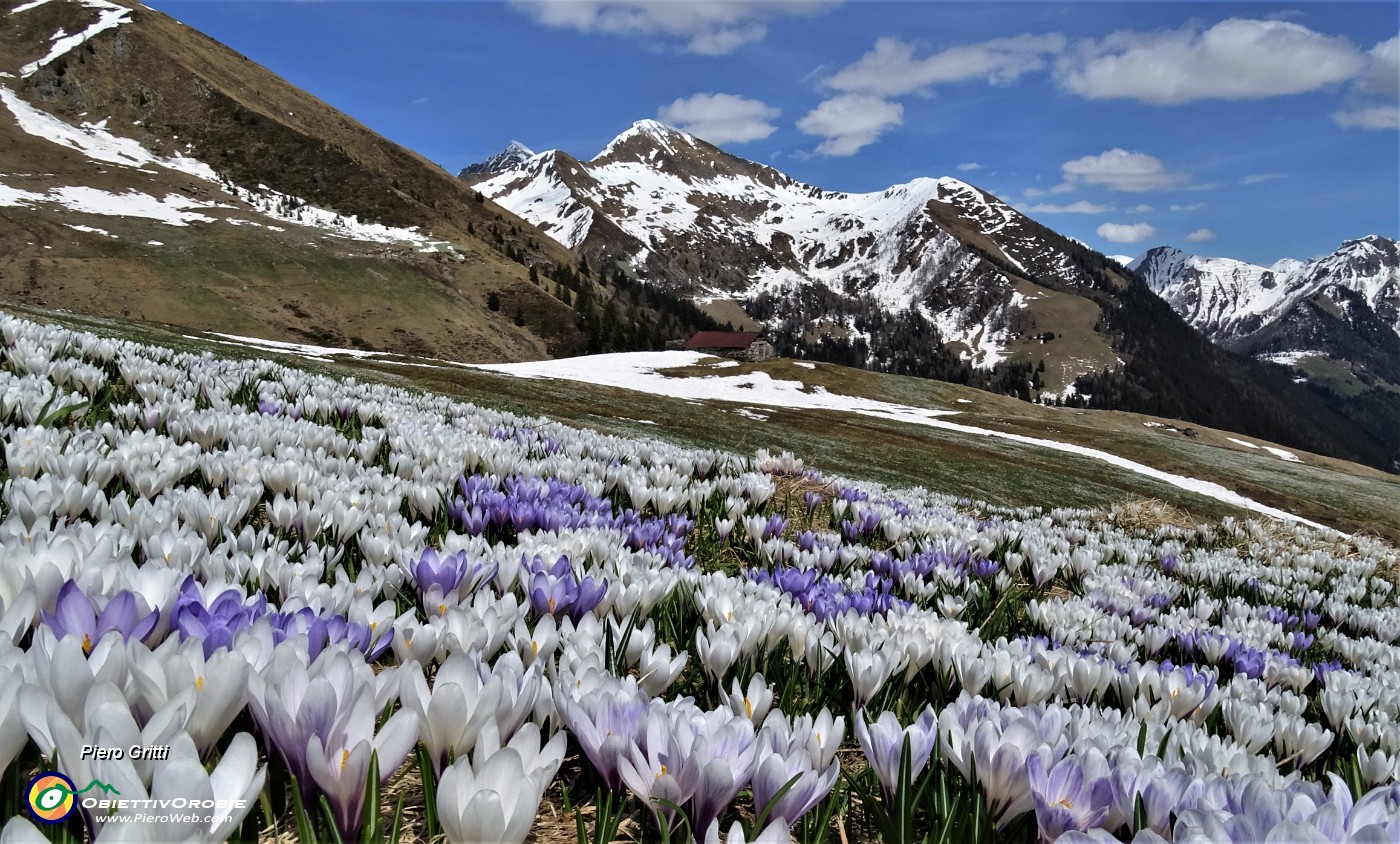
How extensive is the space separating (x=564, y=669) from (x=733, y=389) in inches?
2606

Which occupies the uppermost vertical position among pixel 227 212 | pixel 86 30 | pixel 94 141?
pixel 86 30

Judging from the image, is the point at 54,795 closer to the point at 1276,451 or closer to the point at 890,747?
the point at 890,747

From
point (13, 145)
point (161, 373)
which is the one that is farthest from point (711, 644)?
point (13, 145)

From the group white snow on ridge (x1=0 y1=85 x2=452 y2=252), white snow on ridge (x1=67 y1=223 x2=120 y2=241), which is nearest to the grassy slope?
white snow on ridge (x1=67 y1=223 x2=120 y2=241)

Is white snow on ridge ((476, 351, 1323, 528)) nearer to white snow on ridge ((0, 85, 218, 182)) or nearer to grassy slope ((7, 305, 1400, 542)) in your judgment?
grassy slope ((7, 305, 1400, 542))

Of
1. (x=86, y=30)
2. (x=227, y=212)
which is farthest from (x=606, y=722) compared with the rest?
(x=86, y=30)

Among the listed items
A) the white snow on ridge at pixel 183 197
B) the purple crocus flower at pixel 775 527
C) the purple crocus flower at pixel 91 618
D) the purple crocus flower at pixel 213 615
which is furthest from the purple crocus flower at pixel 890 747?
the white snow on ridge at pixel 183 197

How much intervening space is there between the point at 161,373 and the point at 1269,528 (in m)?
16.7

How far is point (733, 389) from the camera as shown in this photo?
67.9 meters

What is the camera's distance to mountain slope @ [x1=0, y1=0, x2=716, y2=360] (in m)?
98.2

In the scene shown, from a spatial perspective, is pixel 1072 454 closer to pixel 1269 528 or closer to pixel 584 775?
pixel 1269 528

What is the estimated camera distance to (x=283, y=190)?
153 meters

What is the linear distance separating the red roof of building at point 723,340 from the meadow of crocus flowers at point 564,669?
6524 inches

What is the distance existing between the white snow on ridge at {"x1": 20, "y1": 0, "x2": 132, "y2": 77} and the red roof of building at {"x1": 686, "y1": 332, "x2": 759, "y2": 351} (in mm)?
143052
